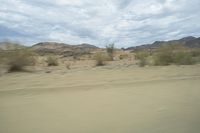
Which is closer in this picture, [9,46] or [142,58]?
[9,46]

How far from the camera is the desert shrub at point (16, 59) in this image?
2520 centimetres

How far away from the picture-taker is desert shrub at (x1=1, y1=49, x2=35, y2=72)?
2520cm

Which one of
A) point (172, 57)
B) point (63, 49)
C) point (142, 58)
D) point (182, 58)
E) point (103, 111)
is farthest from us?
point (63, 49)

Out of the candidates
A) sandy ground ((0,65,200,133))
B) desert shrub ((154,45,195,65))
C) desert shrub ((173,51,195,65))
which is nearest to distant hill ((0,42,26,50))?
desert shrub ((154,45,195,65))

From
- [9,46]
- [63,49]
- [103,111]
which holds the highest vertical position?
→ [9,46]

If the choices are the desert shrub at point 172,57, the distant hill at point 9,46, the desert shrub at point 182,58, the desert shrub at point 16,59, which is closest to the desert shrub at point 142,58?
the desert shrub at point 172,57

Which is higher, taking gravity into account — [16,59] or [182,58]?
[16,59]

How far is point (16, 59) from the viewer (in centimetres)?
2536

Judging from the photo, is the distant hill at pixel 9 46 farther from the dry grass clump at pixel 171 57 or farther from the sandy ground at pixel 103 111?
the sandy ground at pixel 103 111

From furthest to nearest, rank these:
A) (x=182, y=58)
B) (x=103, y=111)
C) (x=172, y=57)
→ (x=172, y=57), (x=182, y=58), (x=103, y=111)

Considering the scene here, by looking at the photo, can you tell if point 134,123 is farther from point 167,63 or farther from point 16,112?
point 167,63

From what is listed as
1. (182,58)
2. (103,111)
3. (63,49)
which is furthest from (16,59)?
(63,49)

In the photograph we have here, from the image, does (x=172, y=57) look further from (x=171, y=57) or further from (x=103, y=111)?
(x=103, y=111)

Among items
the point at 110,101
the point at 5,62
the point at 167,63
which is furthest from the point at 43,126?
the point at 167,63
